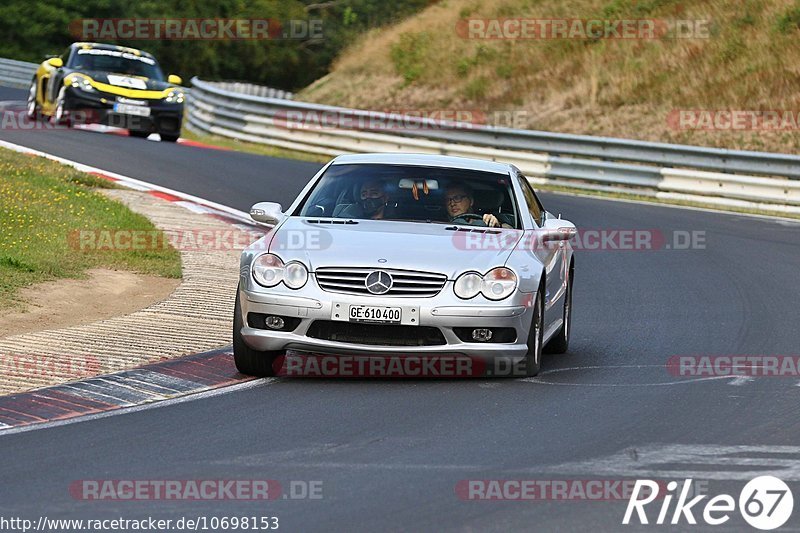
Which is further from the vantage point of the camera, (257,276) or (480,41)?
(480,41)

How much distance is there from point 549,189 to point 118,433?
18.5 metres

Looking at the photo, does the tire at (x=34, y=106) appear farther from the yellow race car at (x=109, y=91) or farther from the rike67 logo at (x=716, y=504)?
the rike67 logo at (x=716, y=504)

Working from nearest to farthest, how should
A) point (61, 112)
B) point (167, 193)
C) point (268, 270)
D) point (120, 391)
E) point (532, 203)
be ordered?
1. point (120, 391)
2. point (268, 270)
3. point (532, 203)
4. point (167, 193)
5. point (61, 112)

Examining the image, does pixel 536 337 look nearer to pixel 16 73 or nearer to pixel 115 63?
pixel 115 63

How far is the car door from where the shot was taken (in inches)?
397

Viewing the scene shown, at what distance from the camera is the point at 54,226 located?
618 inches

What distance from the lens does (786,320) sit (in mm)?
12906

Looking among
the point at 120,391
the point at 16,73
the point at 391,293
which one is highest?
the point at 16,73

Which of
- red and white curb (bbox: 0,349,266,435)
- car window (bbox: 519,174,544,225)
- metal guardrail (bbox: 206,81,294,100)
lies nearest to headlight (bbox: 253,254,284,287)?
red and white curb (bbox: 0,349,266,435)

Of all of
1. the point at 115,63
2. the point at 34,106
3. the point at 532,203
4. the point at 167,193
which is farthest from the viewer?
the point at 34,106

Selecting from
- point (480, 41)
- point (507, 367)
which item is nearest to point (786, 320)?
point (507, 367)

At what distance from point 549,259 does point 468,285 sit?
1223 mm

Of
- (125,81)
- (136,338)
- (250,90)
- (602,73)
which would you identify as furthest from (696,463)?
(250,90)

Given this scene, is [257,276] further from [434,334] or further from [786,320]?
[786,320]
